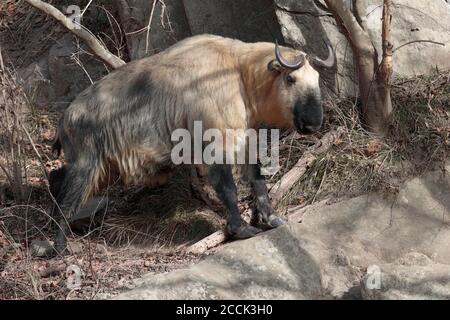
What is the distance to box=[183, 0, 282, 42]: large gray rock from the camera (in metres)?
8.29

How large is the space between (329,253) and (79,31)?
121 inches

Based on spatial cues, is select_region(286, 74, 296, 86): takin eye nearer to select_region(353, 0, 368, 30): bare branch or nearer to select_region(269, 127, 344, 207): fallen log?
select_region(269, 127, 344, 207): fallen log

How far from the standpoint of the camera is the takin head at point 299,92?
6.50 meters

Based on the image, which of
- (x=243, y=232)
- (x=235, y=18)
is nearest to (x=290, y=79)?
(x=243, y=232)

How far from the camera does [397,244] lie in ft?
21.0

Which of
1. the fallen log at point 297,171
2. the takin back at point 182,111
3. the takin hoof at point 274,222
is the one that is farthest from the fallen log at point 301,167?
the takin hoof at point 274,222

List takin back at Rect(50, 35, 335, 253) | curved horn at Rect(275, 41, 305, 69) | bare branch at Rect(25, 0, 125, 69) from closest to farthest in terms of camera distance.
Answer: curved horn at Rect(275, 41, 305, 69)
takin back at Rect(50, 35, 335, 253)
bare branch at Rect(25, 0, 125, 69)

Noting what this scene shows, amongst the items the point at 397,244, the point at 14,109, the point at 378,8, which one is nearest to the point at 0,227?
the point at 14,109

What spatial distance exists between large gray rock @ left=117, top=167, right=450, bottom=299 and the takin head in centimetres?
78

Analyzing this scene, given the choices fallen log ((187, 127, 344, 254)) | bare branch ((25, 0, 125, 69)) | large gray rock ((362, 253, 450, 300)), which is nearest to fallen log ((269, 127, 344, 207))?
fallen log ((187, 127, 344, 254))

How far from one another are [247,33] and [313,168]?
1842mm

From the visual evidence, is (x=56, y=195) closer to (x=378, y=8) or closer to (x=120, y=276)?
(x=120, y=276)

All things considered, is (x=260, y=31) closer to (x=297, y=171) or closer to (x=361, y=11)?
(x=361, y=11)

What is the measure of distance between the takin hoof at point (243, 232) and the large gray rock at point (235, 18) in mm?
2478
